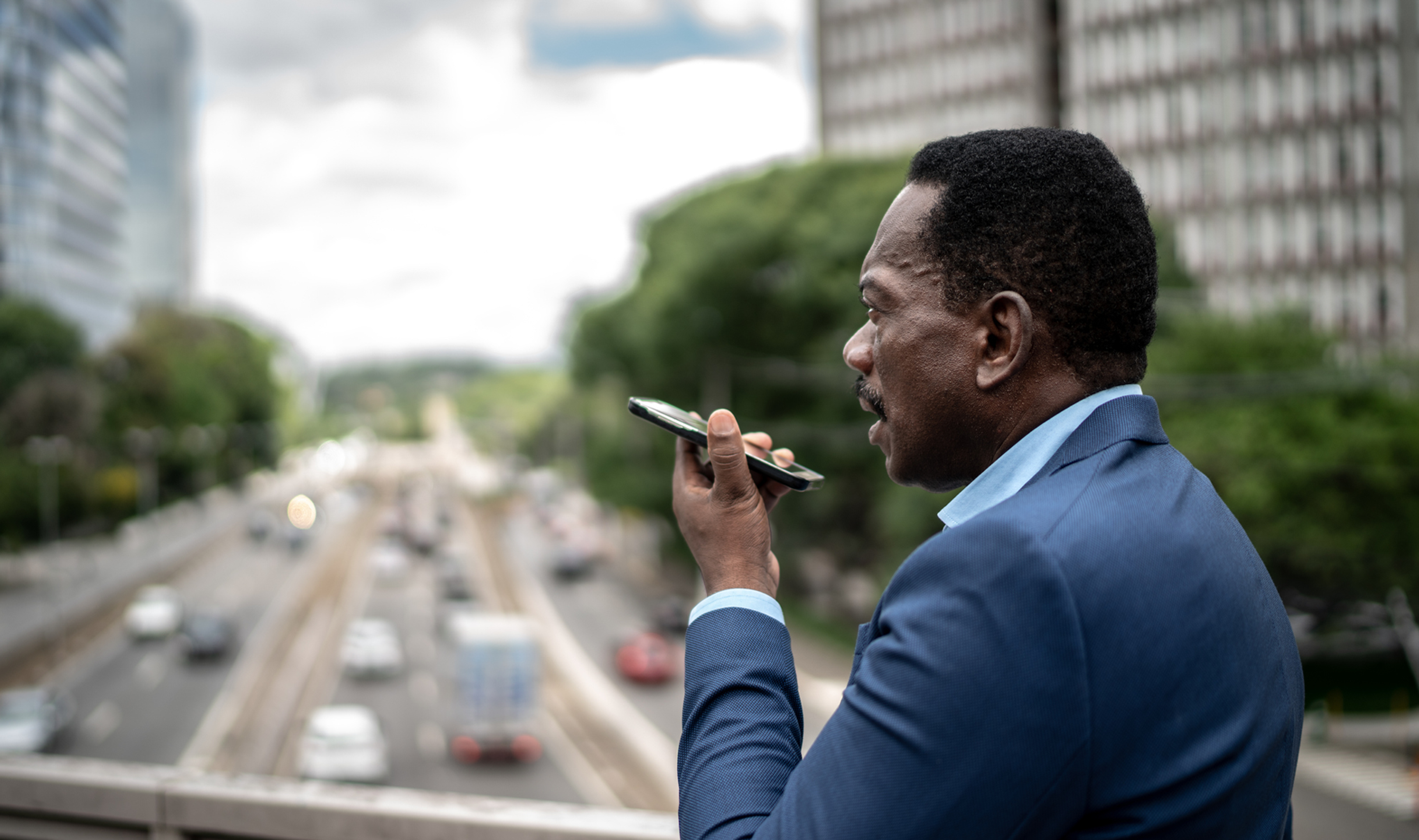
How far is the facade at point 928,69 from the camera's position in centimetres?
5403

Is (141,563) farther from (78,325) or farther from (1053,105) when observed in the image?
(1053,105)

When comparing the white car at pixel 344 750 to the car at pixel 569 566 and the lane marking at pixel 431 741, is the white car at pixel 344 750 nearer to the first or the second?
the lane marking at pixel 431 741

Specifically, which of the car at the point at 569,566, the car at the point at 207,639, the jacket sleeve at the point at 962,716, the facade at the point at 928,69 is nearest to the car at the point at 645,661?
the car at the point at 207,639

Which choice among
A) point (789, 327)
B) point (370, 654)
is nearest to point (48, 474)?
point (370, 654)

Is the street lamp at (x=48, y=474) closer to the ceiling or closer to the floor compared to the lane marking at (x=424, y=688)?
closer to the ceiling

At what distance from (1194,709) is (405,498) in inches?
3605

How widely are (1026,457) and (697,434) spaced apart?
0.41 m

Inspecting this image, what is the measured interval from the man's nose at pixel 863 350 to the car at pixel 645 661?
26109mm

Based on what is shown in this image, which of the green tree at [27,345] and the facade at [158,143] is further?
the facade at [158,143]

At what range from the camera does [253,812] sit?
7.00 ft

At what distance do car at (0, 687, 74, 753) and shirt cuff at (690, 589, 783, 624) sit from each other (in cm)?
2080

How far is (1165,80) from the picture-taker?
49969mm

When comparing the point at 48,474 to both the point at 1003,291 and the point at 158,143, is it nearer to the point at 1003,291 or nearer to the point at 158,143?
the point at 1003,291

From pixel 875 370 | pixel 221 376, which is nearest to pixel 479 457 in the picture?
pixel 221 376
